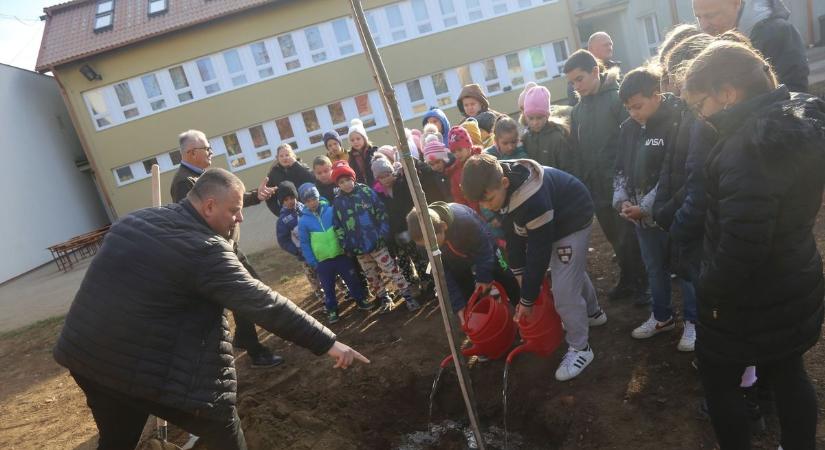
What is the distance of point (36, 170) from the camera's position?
18156mm

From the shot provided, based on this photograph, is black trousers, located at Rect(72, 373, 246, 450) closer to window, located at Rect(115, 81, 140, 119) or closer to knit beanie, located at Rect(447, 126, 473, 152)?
knit beanie, located at Rect(447, 126, 473, 152)

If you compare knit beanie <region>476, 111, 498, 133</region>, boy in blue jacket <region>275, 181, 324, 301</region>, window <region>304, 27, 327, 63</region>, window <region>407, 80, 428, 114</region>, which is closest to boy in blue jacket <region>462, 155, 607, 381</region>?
knit beanie <region>476, 111, 498, 133</region>

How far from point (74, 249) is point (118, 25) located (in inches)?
314

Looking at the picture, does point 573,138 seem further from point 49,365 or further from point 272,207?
point 49,365

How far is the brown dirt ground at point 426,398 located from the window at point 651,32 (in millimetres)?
17748

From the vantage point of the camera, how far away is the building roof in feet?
55.2

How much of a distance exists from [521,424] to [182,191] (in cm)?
296

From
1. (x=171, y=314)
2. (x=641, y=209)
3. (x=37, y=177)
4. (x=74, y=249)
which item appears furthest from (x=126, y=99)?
(x=641, y=209)

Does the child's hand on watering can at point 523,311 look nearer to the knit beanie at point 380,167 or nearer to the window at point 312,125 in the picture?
the knit beanie at point 380,167

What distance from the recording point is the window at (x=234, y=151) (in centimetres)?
1795

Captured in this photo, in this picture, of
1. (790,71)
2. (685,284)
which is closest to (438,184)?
(685,284)

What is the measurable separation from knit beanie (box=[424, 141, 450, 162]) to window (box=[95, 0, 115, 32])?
59.2ft

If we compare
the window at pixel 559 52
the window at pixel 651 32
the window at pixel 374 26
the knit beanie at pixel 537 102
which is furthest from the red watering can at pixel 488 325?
the window at pixel 651 32

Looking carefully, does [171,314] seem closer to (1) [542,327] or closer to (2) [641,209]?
(1) [542,327]
